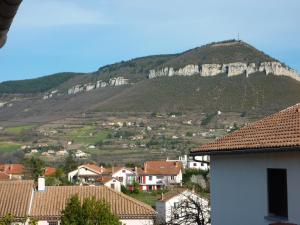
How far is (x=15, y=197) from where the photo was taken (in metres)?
33.2

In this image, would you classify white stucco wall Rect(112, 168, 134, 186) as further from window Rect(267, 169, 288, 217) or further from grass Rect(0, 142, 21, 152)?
window Rect(267, 169, 288, 217)

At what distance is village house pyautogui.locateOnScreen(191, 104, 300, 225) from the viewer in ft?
32.4

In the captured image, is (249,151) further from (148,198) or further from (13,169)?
(13,169)

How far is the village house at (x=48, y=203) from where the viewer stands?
32750 mm

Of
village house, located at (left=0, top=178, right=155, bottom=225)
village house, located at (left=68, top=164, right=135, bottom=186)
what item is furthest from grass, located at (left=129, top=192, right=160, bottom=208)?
village house, located at (left=68, top=164, right=135, bottom=186)

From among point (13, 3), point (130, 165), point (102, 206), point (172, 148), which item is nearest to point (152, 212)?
point (102, 206)

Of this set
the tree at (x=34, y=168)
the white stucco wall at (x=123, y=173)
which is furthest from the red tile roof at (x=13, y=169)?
the white stucco wall at (x=123, y=173)

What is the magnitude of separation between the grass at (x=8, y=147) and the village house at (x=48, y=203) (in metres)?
90.6

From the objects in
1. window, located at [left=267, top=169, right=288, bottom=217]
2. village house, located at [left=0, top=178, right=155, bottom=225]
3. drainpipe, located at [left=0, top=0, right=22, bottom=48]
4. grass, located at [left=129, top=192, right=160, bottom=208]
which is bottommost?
grass, located at [left=129, top=192, right=160, bottom=208]

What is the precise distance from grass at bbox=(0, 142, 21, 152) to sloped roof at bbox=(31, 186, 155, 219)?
8997 cm

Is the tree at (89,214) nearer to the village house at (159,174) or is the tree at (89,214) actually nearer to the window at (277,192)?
the window at (277,192)

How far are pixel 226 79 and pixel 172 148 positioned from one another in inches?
1125

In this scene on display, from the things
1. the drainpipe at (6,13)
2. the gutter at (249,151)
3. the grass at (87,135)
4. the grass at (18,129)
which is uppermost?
the grass at (18,129)

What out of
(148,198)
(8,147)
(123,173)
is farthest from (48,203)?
(8,147)
